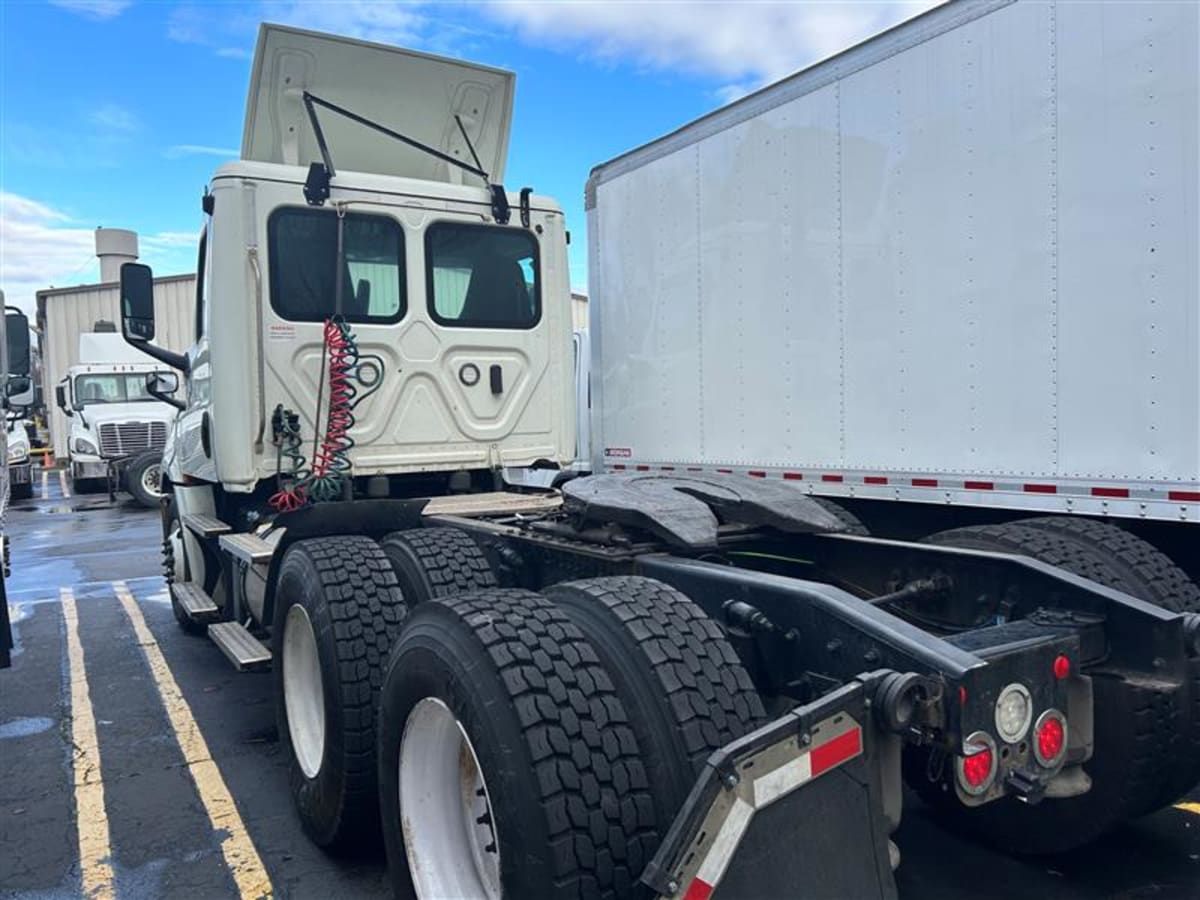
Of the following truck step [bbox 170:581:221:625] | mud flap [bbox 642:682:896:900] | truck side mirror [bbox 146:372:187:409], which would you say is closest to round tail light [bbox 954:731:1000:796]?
mud flap [bbox 642:682:896:900]

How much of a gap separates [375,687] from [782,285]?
3.72 meters

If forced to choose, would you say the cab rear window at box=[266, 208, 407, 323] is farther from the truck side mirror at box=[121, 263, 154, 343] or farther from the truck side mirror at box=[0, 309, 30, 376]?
the truck side mirror at box=[0, 309, 30, 376]

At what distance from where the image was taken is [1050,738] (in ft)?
7.66

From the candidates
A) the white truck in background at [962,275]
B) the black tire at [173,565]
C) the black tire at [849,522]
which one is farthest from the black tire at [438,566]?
the black tire at [173,565]

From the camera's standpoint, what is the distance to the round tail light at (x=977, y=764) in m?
2.14

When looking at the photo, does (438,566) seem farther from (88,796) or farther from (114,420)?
(114,420)

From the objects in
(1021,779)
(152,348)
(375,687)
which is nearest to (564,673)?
(1021,779)

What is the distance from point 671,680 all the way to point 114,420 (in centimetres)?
2032

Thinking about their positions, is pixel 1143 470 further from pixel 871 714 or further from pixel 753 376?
pixel 871 714

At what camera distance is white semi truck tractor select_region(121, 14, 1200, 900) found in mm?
2180

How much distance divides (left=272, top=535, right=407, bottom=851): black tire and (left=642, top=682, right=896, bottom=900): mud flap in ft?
6.25

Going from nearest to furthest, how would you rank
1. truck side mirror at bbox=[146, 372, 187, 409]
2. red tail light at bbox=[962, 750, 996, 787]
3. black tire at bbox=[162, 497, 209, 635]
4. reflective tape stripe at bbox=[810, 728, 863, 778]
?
reflective tape stripe at bbox=[810, 728, 863, 778] → red tail light at bbox=[962, 750, 996, 787] → truck side mirror at bbox=[146, 372, 187, 409] → black tire at bbox=[162, 497, 209, 635]

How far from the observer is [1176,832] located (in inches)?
149

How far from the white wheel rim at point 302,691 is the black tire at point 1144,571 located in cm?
312
